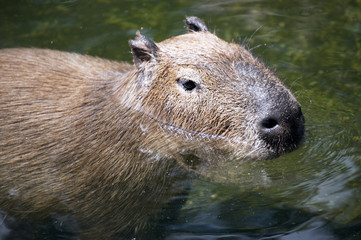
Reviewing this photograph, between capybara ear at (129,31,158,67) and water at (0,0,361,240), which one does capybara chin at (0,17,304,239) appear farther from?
water at (0,0,361,240)

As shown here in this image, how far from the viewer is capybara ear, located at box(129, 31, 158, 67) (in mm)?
4106

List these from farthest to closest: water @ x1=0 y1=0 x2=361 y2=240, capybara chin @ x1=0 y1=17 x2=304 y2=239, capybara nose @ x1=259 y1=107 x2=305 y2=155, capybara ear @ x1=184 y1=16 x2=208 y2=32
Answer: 1. capybara ear @ x1=184 y1=16 x2=208 y2=32
2. water @ x1=0 y1=0 x2=361 y2=240
3. capybara chin @ x1=0 y1=17 x2=304 y2=239
4. capybara nose @ x1=259 y1=107 x2=305 y2=155

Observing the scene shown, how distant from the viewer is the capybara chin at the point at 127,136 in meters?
3.96

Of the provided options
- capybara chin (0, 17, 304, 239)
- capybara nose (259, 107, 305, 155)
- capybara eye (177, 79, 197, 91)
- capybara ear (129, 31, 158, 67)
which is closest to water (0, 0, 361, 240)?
capybara chin (0, 17, 304, 239)

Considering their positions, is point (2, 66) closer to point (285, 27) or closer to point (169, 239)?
point (169, 239)

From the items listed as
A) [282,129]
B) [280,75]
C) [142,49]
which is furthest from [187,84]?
[280,75]

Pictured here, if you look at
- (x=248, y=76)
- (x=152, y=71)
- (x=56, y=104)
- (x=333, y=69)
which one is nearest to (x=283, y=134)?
(x=248, y=76)

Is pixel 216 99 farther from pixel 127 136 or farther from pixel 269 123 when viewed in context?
pixel 127 136

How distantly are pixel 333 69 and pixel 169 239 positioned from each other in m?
3.03

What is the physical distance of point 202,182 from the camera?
446cm

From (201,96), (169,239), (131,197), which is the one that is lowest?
(169,239)

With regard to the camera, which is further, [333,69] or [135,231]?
[333,69]

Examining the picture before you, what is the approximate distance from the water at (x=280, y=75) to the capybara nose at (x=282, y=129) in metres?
0.66

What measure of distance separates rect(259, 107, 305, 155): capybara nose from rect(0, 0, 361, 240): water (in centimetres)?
66
